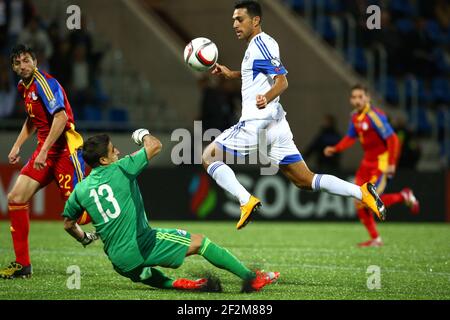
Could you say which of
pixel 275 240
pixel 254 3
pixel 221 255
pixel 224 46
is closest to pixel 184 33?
pixel 224 46

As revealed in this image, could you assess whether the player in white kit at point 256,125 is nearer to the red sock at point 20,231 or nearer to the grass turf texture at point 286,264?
the grass turf texture at point 286,264

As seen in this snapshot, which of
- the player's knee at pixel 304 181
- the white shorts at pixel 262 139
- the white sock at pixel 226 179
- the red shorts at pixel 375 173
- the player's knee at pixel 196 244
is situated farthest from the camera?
the red shorts at pixel 375 173

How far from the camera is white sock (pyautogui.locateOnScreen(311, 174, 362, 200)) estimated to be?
8.46 metres

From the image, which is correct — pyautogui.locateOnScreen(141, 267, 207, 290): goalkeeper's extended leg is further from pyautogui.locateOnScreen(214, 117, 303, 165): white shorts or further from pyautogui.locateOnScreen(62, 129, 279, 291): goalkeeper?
pyautogui.locateOnScreen(214, 117, 303, 165): white shorts

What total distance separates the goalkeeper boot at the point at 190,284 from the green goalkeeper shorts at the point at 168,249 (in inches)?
10.3

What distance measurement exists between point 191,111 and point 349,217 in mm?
4068

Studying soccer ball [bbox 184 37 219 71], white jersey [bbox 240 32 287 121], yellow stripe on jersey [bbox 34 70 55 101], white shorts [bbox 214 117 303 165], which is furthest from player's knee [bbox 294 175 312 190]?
yellow stripe on jersey [bbox 34 70 55 101]

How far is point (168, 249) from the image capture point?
713 cm

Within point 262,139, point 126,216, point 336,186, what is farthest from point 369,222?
point 126,216

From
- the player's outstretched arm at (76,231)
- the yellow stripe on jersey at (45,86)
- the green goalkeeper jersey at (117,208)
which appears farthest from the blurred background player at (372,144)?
the green goalkeeper jersey at (117,208)

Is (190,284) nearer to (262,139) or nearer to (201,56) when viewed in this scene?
(262,139)

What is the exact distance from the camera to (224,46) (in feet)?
63.0

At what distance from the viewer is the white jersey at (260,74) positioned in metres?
8.24

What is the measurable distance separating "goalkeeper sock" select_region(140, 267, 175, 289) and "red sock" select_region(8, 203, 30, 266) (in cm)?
153
